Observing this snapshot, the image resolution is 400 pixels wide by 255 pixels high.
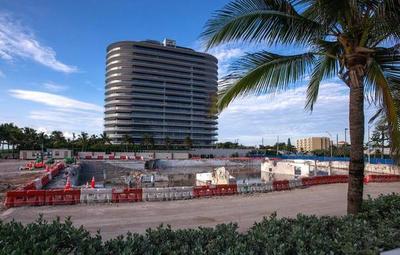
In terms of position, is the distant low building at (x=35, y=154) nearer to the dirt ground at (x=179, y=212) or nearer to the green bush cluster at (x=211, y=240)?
the dirt ground at (x=179, y=212)

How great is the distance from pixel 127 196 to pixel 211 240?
47.0ft

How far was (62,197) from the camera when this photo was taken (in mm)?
17531

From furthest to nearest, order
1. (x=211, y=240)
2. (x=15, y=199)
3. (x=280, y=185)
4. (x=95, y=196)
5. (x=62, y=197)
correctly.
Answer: (x=280, y=185)
(x=95, y=196)
(x=62, y=197)
(x=15, y=199)
(x=211, y=240)

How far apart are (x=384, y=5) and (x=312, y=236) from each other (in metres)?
3.74

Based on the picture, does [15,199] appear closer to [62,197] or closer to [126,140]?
[62,197]

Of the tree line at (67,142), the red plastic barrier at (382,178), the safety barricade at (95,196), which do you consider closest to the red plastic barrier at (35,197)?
the safety barricade at (95,196)

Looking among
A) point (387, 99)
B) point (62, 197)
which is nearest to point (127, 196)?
point (62, 197)

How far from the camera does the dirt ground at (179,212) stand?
1281cm

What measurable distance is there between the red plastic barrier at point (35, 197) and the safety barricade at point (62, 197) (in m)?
0.18

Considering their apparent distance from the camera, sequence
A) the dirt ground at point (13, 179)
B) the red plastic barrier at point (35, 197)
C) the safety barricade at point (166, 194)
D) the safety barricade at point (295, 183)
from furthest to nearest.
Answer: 1. the safety barricade at point (295, 183)
2. the dirt ground at point (13, 179)
3. the safety barricade at point (166, 194)
4. the red plastic barrier at point (35, 197)

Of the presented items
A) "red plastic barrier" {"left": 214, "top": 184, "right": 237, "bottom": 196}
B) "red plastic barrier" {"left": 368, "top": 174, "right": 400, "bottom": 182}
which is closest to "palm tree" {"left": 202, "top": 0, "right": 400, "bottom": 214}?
"red plastic barrier" {"left": 214, "top": 184, "right": 237, "bottom": 196}

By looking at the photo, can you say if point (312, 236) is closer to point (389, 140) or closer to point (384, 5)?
point (389, 140)

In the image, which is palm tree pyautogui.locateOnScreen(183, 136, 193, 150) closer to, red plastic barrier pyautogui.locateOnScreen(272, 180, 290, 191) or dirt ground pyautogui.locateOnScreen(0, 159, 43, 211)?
dirt ground pyautogui.locateOnScreen(0, 159, 43, 211)

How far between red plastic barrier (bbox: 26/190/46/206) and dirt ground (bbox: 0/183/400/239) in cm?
66
